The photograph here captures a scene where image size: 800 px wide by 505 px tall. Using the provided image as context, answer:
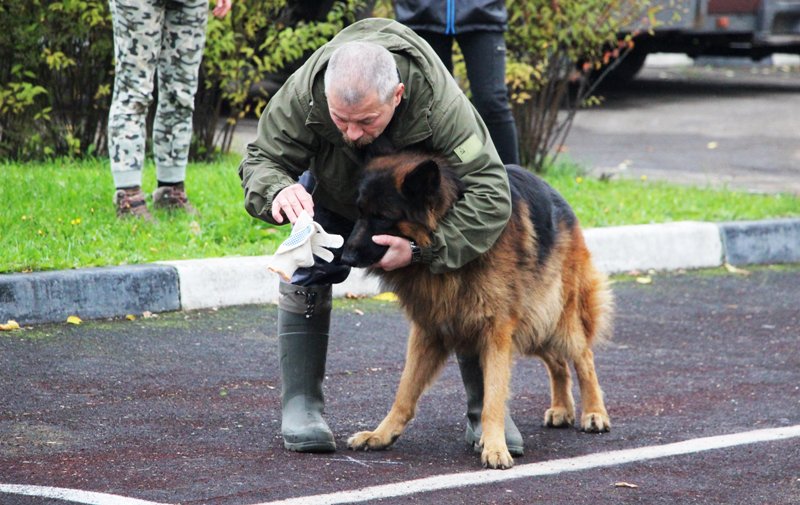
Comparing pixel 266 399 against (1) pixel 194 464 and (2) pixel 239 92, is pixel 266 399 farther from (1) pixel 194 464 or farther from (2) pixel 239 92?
(2) pixel 239 92

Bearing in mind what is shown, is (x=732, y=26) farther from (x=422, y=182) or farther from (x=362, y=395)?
(x=422, y=182)

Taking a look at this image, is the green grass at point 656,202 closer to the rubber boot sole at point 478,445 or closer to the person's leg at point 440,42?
the person's leg at point 440,42

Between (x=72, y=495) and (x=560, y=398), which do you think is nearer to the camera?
(x=72, y=495)

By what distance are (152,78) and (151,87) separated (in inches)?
2.2

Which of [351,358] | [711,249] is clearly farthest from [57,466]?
[711,249]

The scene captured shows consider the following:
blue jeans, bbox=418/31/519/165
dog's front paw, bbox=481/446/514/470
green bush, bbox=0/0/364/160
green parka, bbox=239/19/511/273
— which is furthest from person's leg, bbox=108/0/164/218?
dog's front paw, bbox=481/446/514/470

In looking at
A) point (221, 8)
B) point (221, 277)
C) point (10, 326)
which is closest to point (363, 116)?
point (10, 326)

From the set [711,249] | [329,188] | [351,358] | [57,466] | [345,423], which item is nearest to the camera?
[57,466]

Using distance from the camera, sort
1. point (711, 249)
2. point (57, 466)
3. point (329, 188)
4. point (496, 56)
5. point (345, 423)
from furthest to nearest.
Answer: point (711, 249) → point (496, 56) → point (345, 423) → point (329, 188) → point (57, 466)

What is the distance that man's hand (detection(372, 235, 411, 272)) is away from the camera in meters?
3.67

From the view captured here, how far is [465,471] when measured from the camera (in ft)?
12.6

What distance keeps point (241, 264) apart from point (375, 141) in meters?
2.50

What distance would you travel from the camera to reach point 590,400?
4.49 m

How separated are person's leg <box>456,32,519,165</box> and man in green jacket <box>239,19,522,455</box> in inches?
100
